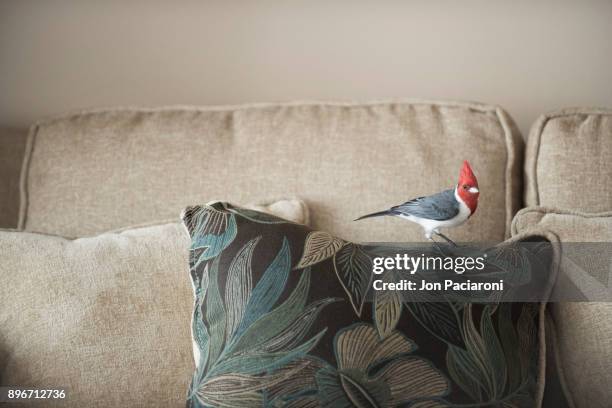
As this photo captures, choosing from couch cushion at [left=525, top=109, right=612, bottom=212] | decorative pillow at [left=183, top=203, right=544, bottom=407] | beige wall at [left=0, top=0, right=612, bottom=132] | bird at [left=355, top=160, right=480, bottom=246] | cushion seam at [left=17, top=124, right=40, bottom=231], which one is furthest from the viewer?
beige wall at [left=0, top=0, right=612, bottom=132]

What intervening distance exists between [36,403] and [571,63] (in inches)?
48.5

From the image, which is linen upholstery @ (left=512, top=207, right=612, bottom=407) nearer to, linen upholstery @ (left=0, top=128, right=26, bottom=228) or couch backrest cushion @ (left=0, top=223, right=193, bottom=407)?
couch backrest cushion @ (left=0, top=223, right=193, bottom=407)

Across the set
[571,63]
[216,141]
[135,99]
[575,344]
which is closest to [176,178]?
[216,141]

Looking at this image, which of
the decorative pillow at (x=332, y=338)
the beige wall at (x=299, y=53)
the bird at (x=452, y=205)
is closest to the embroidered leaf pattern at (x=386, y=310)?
the decorative pillow at (x=332, y=338)

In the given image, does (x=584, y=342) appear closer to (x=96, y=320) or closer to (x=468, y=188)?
(x=468, y=188)

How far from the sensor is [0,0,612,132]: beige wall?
149cm

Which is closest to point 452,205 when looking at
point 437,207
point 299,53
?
point 437,207

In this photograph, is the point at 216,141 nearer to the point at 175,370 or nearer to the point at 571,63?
the point at 175,370

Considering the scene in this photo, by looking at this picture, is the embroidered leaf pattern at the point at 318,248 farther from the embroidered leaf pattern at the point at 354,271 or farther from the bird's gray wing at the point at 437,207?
the bird's gray wing at the point at 437,207

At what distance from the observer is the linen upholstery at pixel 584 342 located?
930mm

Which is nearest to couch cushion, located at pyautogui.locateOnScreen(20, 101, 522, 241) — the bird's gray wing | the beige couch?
the beige couch

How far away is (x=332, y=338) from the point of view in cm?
85

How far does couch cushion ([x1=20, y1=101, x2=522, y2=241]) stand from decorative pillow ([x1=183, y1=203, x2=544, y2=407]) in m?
0.28

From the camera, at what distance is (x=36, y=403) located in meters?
0.96
